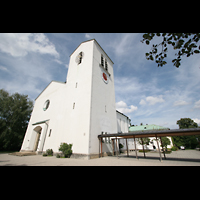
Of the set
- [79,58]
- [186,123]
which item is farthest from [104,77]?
[186,123]

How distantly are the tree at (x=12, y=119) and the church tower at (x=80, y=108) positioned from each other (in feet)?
16.4

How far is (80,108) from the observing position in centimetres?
1249

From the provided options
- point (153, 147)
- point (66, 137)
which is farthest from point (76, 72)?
point (153, 147)

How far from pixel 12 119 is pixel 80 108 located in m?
18.2

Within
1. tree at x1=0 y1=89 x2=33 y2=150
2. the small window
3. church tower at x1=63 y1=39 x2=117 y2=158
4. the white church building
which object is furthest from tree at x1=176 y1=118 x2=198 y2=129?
tree at x1=0 y1=89 x2=33 y2=150

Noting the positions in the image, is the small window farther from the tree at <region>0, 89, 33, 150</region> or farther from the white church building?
the tree at <region>0, 89, 33, 150</region>

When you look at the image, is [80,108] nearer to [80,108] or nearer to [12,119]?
[80,108]

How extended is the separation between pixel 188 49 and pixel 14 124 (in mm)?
27899

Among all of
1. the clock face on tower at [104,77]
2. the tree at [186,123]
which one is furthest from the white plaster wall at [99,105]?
the tree at [186,123]

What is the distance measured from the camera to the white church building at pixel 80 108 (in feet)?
37.1

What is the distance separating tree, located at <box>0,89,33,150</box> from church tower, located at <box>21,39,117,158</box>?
4.99 meters
